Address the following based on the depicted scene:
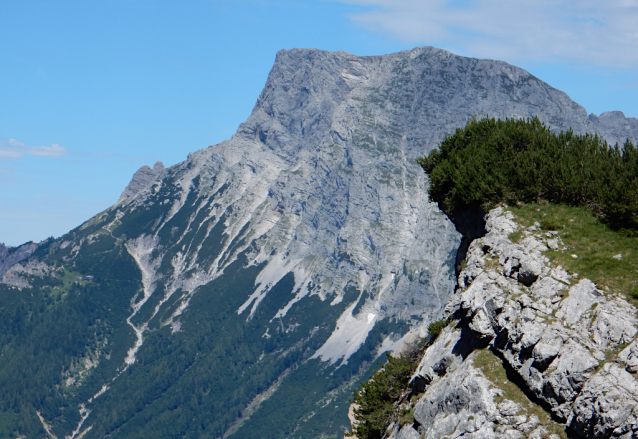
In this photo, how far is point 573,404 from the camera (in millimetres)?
45688

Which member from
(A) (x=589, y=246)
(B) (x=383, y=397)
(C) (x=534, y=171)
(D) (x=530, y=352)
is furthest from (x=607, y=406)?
(B) (x=383, y=397)

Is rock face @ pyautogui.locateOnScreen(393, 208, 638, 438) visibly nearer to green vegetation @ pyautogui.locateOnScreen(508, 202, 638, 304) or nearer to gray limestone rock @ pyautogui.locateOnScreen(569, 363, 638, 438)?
gray limestone rock @ pyautogui.locateOnScreen(569, 363, 638, 438)

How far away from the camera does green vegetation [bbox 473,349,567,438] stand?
4709 centimetres

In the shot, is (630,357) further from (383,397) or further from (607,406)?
(383,397)

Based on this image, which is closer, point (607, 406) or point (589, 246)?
point (607, 406)

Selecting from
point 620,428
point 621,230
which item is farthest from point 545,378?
point 621,230

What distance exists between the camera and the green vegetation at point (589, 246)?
5053cm

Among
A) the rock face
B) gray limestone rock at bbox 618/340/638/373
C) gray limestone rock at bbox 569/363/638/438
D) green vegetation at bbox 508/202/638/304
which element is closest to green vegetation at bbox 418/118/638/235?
green vegetation at bbox 508/202/638/304

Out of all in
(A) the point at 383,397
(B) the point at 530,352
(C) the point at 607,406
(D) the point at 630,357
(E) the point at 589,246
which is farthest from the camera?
(A) the point at 383,397

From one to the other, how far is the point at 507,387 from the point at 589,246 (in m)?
12.7

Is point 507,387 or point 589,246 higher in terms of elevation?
point 589,246

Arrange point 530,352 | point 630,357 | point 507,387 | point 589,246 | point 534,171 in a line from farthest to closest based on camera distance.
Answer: point 534,171
point 589,246
point 507,387
point 530,352
point 630,357

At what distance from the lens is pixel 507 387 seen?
164 feet

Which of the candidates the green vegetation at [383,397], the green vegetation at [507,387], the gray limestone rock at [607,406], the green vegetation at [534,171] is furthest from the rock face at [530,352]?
the green vegetation at [534,171]
